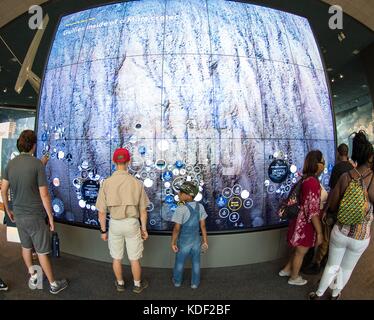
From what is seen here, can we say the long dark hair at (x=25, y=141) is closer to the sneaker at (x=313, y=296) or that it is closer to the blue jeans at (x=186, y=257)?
the blue jeans at (x=186, y=257)

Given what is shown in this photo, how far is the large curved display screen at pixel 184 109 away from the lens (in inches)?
132

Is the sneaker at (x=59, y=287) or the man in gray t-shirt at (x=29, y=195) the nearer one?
the man in gray t-shirt at (x=29, y=195)

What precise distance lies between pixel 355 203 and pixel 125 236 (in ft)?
7.58

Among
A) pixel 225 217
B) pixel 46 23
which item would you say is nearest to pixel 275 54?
pixel 225 217

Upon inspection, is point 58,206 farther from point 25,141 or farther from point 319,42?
point 319,42

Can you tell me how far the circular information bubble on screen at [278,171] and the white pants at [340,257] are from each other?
122cm

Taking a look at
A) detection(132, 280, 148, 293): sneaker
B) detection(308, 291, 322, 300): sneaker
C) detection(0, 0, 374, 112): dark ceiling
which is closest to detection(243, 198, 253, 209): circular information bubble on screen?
detection(308, 291, 322, 300): sneaker

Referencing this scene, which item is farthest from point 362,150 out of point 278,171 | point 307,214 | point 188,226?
point 188,226

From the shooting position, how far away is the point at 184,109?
3342 millimetres

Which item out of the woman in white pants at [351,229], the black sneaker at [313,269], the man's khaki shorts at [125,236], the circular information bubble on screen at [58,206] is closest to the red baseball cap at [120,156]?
the man's khaki shorts at [125,236]

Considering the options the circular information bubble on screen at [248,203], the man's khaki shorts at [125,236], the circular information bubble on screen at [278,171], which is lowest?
the man's khaki shorts at [125,236]

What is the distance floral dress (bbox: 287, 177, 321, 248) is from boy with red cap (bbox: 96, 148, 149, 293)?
1771 millimetres

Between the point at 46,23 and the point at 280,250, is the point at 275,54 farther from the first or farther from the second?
the point at 46,23

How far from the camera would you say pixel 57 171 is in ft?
12.4
